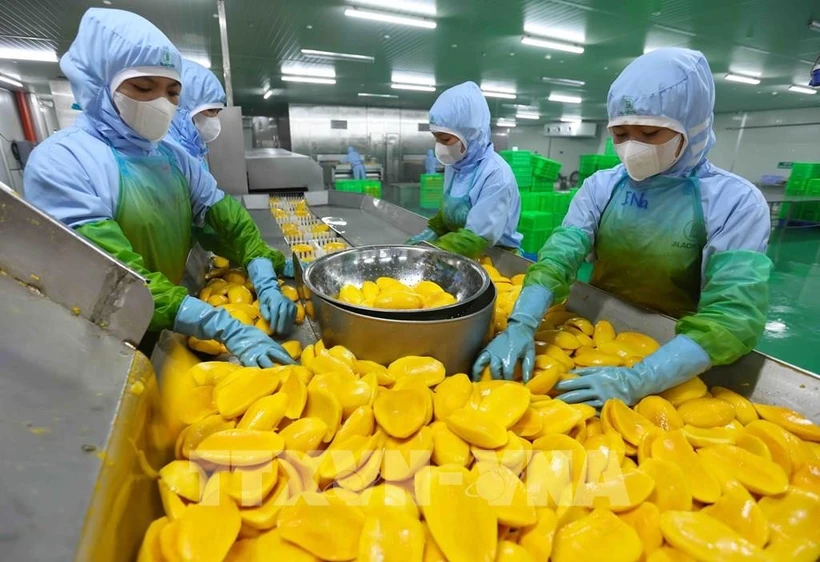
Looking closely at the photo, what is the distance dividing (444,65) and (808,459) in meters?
8.27

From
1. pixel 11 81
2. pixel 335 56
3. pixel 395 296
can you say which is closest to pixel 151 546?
pixel 395 296

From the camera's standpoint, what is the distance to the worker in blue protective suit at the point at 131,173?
107 centimetres

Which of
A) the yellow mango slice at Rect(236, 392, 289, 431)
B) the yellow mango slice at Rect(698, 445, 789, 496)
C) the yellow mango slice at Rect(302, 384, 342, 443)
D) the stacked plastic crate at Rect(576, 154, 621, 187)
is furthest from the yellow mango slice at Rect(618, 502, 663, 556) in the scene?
the stacked plastic crate at Rect(576, 154, 621, 187)

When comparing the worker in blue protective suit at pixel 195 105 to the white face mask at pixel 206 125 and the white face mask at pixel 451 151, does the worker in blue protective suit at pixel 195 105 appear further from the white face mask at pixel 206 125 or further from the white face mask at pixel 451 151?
the white face mask at pixel 451 151

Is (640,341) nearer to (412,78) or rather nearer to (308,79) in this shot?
(412,78)

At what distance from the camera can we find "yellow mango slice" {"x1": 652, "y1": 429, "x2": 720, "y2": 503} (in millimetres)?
699

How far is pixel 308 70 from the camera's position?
8039 millimetres

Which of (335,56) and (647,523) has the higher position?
(335,56)

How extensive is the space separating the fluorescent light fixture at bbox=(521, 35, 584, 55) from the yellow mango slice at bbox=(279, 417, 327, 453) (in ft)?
21.4

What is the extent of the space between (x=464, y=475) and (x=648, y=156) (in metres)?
1.10

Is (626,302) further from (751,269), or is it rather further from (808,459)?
(808,459)

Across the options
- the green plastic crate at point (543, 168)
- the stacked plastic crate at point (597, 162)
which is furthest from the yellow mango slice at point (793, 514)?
the stacked plastic crate at point (597, 162)

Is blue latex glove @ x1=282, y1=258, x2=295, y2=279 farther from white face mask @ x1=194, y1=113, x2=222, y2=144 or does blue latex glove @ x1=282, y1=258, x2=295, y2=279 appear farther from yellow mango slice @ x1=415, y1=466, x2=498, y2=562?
white face mask @ x1=194, y1=113, x2=222, y2=144

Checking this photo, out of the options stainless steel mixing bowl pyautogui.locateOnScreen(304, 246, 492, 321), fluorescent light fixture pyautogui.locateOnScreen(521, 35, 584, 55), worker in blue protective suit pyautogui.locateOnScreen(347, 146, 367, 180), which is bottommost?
worker in blue protective suit pyautogui.locateOnScreen(347, 146, 367, 180)
